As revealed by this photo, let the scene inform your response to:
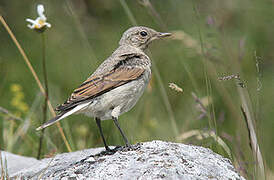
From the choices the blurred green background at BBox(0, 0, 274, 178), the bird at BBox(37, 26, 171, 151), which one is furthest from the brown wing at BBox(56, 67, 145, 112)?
the blurred green background at BBox(0, 0, 274, 178)

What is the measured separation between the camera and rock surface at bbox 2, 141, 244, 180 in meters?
3.68

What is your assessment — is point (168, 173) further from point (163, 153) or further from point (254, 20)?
point (254, 20)

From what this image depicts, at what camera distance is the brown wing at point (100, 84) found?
184 inches

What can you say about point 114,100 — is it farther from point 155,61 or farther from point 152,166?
point 155,61

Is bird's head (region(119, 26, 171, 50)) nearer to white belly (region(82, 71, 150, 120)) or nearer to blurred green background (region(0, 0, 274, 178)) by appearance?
blurred green background (region(0, 0, 274, 178))

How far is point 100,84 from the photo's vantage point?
4.90 m

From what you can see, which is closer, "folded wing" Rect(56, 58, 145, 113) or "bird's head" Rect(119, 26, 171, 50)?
"folded wing" Rect(56, 58, 145, 113)

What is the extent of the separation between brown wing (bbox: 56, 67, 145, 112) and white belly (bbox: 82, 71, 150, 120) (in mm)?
53

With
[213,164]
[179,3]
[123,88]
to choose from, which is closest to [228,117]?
[179,3]

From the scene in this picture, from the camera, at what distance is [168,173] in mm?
3613

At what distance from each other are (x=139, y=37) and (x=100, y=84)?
4.43 ft

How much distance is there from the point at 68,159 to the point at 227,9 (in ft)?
23.6

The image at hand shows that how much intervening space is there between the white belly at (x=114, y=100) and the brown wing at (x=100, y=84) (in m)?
0.05

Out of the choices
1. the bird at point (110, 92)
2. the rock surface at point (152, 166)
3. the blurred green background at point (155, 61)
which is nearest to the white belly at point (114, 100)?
the bird at point (110, 92)
